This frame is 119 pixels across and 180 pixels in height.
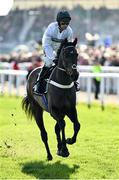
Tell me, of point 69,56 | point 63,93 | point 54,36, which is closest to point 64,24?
point 54,36

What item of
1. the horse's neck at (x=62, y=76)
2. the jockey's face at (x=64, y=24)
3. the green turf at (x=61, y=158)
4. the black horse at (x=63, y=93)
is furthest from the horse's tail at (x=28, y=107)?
the jockey's face at (x=64, y=24)

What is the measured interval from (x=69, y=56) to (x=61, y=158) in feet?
6.10

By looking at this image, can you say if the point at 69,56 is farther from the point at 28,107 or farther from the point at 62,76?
the point at 28,107

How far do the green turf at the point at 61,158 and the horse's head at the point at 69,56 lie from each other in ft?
4.80

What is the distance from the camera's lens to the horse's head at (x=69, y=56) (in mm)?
8938

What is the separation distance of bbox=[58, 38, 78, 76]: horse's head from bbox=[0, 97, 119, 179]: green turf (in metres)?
1.46

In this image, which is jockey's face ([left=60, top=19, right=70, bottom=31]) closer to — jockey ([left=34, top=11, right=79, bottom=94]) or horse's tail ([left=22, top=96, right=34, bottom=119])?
jockey ([left=34, top=11, right=79, bottom=94])

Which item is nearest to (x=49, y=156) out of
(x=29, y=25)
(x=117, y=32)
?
(x=117, y=32)

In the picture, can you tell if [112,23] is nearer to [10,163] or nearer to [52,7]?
[52,7]

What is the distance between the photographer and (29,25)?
117 ft

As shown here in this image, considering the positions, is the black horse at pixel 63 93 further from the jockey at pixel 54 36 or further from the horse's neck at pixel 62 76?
the jockey at pixel 54 36

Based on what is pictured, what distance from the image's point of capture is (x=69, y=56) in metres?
9.05

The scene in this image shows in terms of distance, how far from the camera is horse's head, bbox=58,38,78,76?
29.3 feet

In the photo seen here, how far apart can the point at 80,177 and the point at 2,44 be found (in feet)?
94.2
